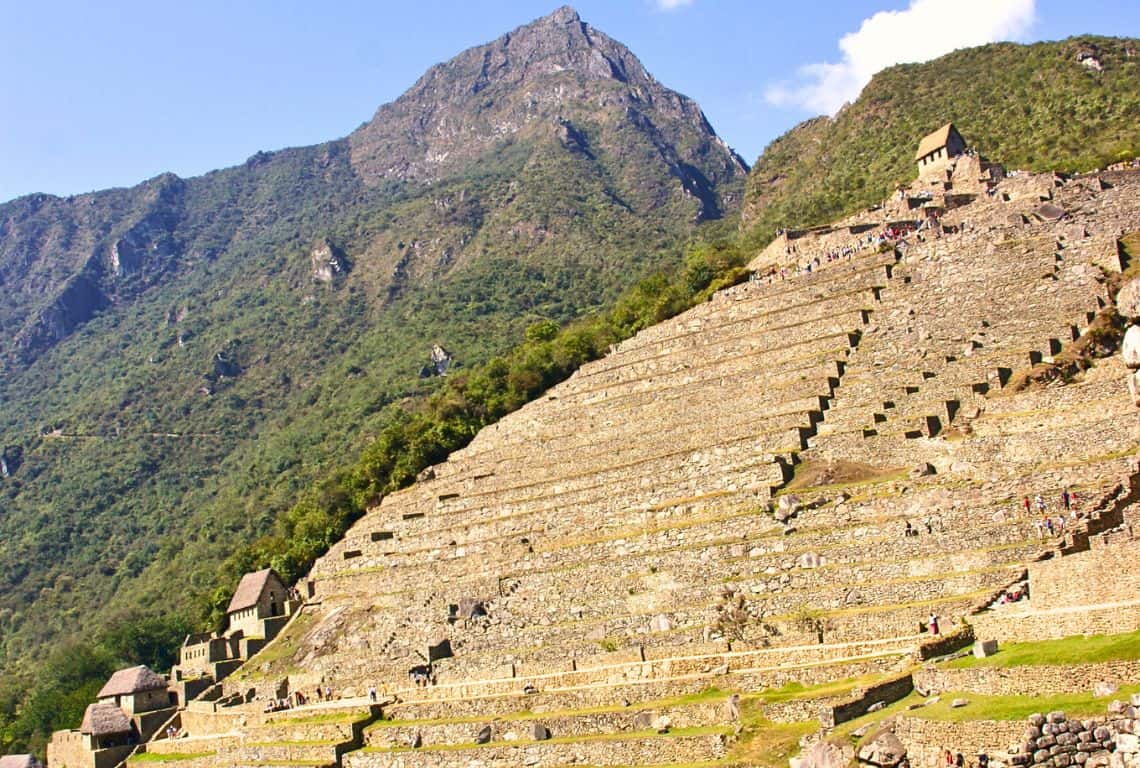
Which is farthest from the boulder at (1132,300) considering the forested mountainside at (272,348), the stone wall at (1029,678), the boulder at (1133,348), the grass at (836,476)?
the forested mountainside at (272,348)

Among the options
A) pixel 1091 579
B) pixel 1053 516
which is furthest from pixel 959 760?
pixel 1053 516

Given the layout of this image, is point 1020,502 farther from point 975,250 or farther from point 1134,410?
point 975,250

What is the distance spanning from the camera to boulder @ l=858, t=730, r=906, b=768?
65.6 feet

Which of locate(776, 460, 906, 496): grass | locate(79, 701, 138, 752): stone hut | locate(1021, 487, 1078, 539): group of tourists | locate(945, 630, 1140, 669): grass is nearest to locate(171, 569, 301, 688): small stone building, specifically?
locate(79, 701, 138, 752): stone hut

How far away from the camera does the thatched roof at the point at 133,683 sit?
4878 centimetres

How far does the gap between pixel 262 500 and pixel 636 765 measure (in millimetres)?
81891

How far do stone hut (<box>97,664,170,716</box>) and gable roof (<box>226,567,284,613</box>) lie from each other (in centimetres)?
502

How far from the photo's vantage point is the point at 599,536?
128ft

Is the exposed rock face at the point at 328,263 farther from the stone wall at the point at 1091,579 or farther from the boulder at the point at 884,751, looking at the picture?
the boulder at the point at 884,751

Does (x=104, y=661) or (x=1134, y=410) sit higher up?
(x=1134, y=410)

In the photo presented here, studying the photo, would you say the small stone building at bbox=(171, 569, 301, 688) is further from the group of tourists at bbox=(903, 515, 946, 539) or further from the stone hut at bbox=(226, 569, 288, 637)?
the group of tourists at bbox=(903, 515, 946, 539)

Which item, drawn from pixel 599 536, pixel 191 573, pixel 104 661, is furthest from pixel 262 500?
pixel 599 536

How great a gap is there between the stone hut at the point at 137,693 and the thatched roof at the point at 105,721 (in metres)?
0.35

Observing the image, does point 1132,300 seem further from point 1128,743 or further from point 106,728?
point 106,728
